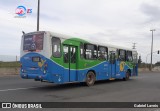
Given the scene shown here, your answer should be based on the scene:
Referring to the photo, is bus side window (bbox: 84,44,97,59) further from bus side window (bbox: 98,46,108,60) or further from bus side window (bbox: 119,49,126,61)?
bus side window (bbox: 119,49,126,61)

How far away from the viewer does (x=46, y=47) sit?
13727 mm

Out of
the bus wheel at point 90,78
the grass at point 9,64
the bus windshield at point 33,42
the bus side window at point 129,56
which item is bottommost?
the bus wheel at point 90,78

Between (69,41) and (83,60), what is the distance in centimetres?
173

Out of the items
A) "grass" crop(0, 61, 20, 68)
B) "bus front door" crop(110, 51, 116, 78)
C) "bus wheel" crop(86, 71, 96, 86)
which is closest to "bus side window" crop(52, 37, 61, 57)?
"bus wheel" crop(86, 71, 96, 86)

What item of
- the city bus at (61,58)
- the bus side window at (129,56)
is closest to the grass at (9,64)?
the bus side window at (129,56)

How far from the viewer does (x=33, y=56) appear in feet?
47.0

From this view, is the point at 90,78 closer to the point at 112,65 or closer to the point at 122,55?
the point at 112,65

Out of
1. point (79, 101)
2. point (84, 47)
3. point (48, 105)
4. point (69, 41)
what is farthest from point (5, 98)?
point (84, 47)

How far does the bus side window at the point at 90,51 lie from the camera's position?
54.8 feet

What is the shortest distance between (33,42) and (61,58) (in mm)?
1707

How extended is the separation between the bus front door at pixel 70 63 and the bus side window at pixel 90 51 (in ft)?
4.04

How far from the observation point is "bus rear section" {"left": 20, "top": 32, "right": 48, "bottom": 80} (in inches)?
545

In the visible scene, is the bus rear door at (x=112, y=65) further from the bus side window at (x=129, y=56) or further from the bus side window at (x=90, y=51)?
the bus side window at (x=129, y=56)

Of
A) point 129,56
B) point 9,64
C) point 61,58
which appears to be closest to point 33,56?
point 61,58
